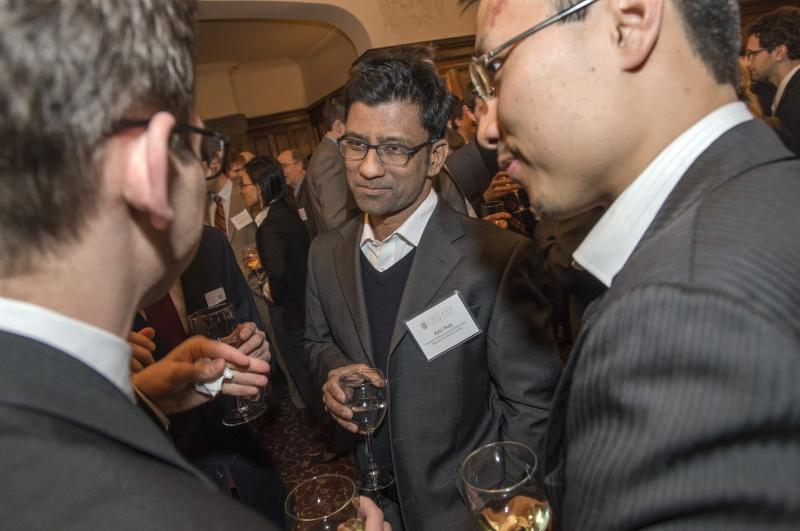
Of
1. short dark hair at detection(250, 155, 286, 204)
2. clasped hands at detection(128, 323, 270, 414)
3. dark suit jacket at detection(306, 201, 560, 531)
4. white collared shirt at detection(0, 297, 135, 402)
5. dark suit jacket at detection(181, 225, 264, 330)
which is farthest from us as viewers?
short dark hair at detection(250, 155, 286, 204)

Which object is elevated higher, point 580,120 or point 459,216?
point 580,120

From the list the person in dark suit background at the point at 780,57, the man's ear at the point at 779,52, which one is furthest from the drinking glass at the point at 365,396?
the man's ear at the point at 779,52

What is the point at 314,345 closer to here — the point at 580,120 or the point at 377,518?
the point at 377,518

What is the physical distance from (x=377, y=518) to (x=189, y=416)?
1.09 m

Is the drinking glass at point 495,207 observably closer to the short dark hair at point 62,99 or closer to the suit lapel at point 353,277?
the suit lapel at point 353,277

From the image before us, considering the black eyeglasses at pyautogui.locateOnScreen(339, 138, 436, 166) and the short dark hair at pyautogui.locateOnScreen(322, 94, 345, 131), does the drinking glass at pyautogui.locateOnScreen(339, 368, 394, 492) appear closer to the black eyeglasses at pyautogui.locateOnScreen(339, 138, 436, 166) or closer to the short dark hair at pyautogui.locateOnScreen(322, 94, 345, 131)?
the black eyeglasses at pyautogui.locateOnScreen(339, 138, 436, 166)

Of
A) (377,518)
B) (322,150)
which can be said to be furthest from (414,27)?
(377,518)

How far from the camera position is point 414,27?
7.89 metres

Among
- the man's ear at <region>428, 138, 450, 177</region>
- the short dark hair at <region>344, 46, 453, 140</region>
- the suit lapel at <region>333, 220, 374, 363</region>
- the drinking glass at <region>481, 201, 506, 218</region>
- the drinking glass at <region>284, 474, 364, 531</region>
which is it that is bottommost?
the drinking glass at <region>481, 201, 506, 218</region>

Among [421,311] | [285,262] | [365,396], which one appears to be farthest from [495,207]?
[285,262]

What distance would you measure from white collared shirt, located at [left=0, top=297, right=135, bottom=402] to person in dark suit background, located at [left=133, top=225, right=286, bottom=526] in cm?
102

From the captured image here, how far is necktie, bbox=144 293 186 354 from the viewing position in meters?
2.11

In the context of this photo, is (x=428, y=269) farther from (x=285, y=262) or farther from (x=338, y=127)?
(x=338, y=127)

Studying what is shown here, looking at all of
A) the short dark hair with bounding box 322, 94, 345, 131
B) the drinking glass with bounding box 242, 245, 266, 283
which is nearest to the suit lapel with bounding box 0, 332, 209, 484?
the short dark hair with bounding box 322, 94, 345, 131
